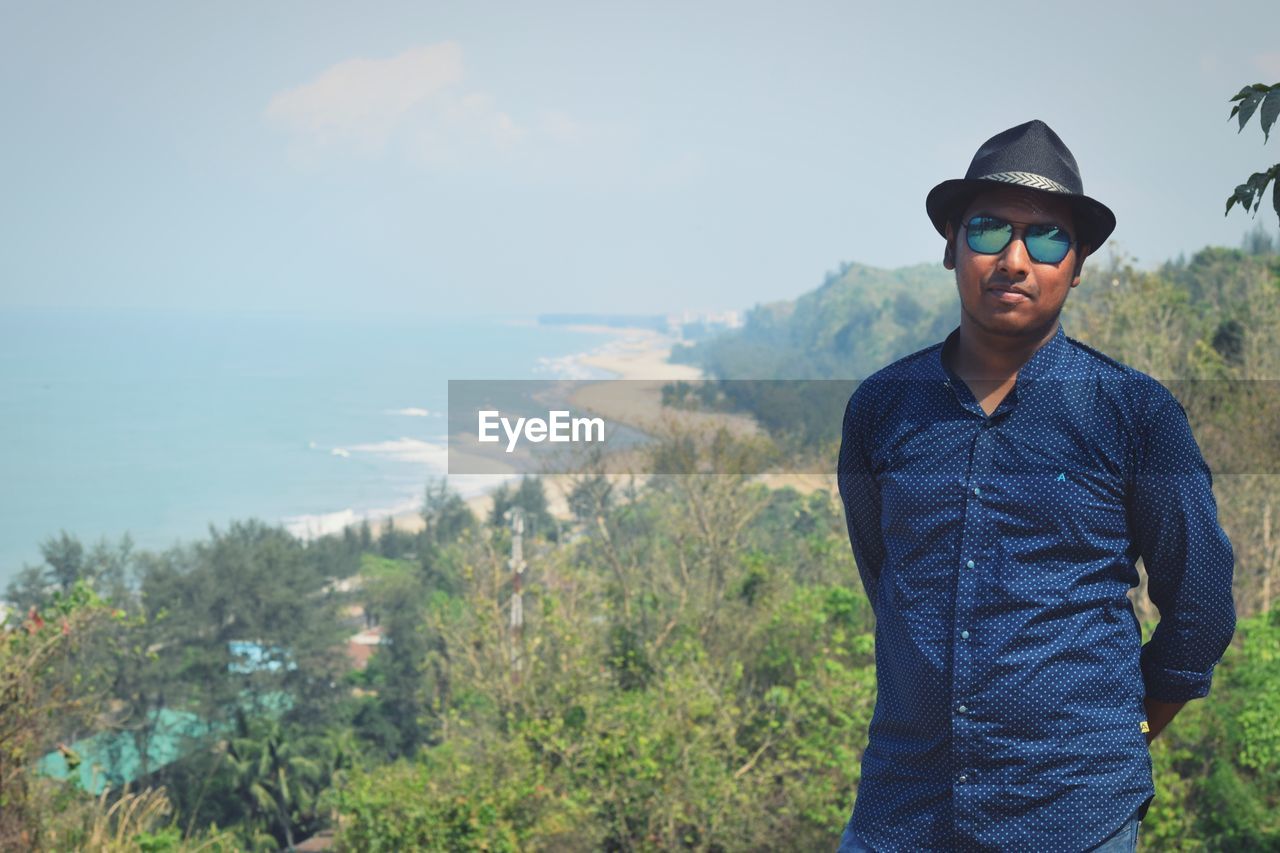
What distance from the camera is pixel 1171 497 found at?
146 centimetres

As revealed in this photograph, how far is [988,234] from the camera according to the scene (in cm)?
155

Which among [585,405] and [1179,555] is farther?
[585,405]

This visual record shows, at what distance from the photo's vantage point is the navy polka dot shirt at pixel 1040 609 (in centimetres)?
143

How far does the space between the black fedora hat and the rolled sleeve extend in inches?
9.5

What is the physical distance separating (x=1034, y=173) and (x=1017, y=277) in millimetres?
123

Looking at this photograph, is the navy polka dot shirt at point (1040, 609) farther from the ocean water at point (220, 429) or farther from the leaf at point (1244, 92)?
the ocean water at point (220, 429)

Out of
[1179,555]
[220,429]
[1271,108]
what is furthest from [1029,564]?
[220,429]

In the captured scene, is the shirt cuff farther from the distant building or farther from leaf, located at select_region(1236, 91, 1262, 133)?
the distant building

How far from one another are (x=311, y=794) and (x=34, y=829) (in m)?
21.1

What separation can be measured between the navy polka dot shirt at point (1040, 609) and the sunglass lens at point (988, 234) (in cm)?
14

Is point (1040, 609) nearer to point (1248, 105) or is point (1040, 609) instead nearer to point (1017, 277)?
point (1017, 277)

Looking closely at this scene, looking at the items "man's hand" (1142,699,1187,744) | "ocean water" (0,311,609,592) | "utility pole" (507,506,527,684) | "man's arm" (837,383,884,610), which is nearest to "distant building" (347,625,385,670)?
"ocean water" (0,311,609,592)

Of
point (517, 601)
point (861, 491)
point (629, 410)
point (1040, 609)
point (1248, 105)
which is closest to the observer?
point (1040, 609)

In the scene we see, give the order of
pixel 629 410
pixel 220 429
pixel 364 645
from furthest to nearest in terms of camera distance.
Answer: pixel 220 429 < pixel 364 645 < pixel 629 410
